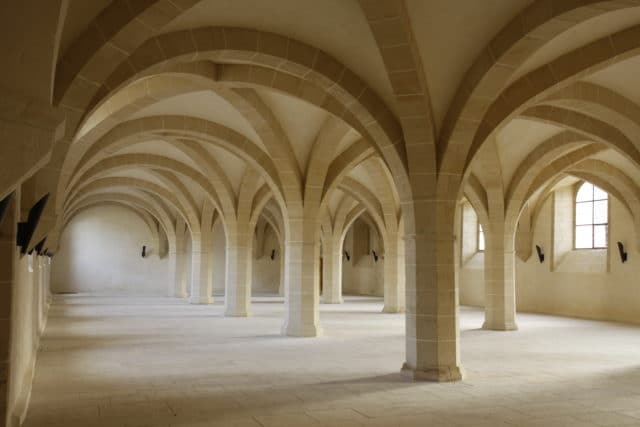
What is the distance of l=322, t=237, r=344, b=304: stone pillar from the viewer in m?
22.8

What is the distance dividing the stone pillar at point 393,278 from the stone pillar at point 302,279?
6.90 m

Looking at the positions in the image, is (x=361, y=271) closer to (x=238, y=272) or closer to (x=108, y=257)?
(x=108, y=257)

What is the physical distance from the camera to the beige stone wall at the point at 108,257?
29344 millimetres

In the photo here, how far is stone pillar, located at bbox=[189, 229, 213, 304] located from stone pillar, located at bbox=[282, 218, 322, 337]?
30.7ft

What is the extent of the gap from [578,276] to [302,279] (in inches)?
393

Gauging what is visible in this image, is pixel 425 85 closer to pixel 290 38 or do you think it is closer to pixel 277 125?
pixel 290 38

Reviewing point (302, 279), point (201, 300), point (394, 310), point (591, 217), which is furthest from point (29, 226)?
point (591, 217)

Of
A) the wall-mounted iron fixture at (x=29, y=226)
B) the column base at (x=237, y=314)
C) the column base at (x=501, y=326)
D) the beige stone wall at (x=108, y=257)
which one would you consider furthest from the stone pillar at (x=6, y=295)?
the beige stone wall at (x=108, y=257)

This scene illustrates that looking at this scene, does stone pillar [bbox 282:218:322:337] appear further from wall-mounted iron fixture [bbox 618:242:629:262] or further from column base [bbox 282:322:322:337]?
wall-mounted iron fixture [bbox 618:242:629:262]

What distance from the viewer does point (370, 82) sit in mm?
7887

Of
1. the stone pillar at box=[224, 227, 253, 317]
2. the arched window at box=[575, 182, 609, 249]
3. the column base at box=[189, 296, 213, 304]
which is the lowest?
the column base at box=[189, 296, 213, 304]

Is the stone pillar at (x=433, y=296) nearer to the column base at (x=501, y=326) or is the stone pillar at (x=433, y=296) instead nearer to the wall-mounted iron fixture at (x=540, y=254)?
the column base at (x=501, y=326)

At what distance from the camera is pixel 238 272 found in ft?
52.4

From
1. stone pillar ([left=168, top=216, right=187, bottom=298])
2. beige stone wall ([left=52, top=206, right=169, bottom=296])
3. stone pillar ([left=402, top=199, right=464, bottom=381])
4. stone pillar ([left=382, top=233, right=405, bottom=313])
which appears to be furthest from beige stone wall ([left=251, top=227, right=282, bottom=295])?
stone pillar ([left=402, top=199, right=464, bottom=381])
